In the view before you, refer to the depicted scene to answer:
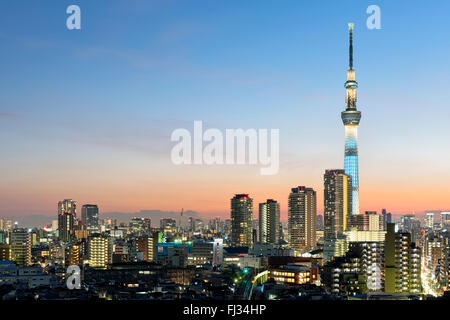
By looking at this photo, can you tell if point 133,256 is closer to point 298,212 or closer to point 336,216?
point 298,212

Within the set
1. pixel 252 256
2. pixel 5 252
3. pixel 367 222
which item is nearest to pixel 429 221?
pixel 367 222

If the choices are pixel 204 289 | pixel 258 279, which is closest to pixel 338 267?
pixel 258 279

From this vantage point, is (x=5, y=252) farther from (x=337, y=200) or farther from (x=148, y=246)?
(x=337, y=200)

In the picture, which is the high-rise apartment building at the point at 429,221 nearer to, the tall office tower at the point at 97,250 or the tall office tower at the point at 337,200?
the tall office tower at the point at 337,200

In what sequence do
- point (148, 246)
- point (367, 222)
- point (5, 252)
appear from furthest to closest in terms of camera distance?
point (367, 222)
point (148, 246)
point (5, 252)

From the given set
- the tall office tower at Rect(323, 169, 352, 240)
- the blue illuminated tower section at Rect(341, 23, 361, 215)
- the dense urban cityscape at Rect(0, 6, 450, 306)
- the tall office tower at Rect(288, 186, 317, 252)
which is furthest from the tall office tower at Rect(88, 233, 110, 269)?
the blue illuminated tower section at Rect(341, 23, 361, 215)

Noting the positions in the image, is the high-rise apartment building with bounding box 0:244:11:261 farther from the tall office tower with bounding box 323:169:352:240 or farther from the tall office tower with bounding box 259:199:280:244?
the tall office tower with bounding box 323:169:352:240
